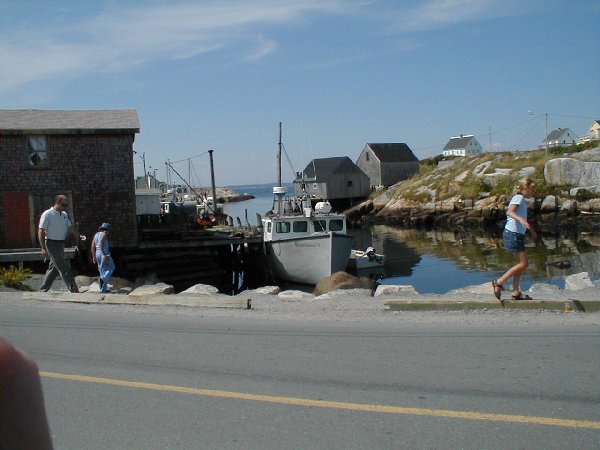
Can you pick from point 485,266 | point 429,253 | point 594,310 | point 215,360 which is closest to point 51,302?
point 215,360

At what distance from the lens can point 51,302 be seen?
12.8 m

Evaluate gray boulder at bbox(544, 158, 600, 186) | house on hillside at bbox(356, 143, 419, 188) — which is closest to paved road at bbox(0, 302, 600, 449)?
gray boulder at bbox(544, 158, 600, 186)

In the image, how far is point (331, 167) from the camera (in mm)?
82375

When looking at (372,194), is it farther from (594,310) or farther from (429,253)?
(594,310)

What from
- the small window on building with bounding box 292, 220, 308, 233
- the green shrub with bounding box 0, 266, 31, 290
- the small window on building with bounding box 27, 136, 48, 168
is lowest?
the green shrub with bounding box 0, 266, 31, 290

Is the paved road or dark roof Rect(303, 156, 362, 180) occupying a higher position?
dark roof Rect(303, 156, 362, 180)

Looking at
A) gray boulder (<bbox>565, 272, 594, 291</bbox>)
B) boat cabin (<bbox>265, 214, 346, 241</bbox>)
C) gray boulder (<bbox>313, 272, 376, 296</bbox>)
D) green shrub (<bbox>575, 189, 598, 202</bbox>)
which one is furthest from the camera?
green shrub (<bbox>575, 189, 598, 202</bbox>)

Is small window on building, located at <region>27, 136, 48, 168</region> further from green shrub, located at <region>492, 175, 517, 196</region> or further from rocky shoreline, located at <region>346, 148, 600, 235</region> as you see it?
green shrub, located at <region>492, 175, 517, 196</region>

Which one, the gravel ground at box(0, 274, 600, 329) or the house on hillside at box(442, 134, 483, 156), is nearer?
the gravel ground at box(0, 274, 600, 329)

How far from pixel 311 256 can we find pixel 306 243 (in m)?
0.64

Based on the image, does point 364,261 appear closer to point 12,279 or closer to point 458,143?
point 12,279

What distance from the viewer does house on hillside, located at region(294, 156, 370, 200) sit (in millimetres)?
80812

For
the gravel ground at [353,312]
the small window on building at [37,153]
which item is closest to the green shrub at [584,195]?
the small window on building at [37,153]

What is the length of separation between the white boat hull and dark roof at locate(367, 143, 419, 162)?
2314 inches
